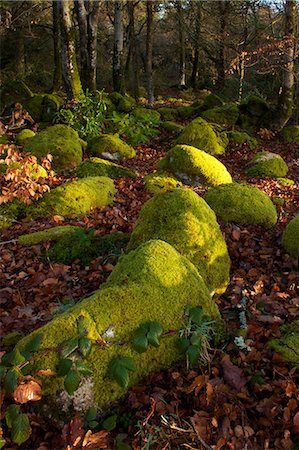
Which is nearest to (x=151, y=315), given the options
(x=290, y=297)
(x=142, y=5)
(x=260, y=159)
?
(x=290, y=297)

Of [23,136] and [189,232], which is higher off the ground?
[23,136]

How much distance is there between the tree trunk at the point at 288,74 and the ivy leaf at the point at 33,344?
12031 mm

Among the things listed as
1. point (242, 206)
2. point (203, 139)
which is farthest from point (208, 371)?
point (203, 139)

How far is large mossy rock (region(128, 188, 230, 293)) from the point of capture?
434cm

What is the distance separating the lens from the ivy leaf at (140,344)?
9.87ft

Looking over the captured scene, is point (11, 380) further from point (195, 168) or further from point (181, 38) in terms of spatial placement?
point (181, 38)

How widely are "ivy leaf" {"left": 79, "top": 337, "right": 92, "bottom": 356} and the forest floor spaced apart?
1.54ft

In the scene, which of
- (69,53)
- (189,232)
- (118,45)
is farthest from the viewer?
(118,45)

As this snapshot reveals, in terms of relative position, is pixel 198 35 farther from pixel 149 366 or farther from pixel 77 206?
pixel 149 366

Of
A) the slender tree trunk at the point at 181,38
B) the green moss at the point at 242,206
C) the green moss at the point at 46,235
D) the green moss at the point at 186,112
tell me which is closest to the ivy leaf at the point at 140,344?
the green moss at the point at 46,235

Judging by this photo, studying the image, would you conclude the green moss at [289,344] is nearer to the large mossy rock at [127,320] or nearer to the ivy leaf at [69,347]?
the large mossy rock at [127,320]

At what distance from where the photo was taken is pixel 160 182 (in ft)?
27.8

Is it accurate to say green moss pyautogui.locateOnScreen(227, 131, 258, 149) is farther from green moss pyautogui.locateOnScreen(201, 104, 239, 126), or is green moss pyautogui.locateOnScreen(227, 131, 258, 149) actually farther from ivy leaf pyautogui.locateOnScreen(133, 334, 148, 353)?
ivy leaf pyautogui.locateOnScreen(133, 334, 148, 353)

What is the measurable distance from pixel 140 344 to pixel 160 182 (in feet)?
19.0
